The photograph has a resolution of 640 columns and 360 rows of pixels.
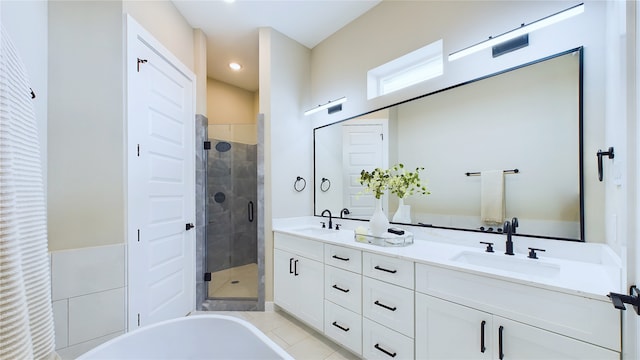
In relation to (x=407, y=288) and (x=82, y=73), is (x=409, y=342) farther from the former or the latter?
(x=82, y=73)

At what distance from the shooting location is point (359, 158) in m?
2.54

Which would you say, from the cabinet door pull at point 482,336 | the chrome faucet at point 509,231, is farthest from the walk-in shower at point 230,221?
the chrome faucet at point 509,231

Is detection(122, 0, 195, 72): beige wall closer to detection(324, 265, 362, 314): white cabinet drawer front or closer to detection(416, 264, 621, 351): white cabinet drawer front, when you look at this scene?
detection(324, 265, 362, 314): white cabinet drawer front

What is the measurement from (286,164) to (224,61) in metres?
1.94

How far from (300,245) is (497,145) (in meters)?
1.71

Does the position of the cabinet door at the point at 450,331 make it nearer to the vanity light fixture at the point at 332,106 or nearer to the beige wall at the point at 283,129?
the beige wall at the point at 283,129

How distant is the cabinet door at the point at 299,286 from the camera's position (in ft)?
6.72

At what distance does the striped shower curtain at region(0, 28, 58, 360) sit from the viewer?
53cm

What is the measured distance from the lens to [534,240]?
4.80ft

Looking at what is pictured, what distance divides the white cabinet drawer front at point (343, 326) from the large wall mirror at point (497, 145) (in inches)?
34.9

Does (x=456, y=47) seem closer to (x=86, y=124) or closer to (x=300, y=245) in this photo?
(x=300, y=245)

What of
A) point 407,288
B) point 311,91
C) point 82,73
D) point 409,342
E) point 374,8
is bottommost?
point 409,342

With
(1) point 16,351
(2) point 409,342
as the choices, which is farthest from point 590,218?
(1) point 16,351

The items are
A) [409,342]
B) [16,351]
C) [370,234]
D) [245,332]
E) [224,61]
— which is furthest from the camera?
[224,61]
